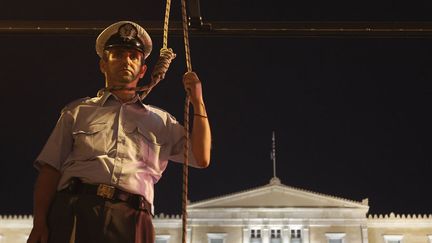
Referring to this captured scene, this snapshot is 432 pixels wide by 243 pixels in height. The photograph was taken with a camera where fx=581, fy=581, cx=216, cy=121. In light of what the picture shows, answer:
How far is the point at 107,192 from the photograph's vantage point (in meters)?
2.60

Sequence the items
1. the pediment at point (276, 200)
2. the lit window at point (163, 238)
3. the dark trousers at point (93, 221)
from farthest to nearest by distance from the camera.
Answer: the pediment at point (276, 200), the lit window at point (163, 238), the dark trousers at point (93, 221)

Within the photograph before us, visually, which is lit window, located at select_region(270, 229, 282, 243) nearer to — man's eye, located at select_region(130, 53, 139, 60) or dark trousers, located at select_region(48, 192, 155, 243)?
man's eye, located at select_region(130, 53, 139, 60)

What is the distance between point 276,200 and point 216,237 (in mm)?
4270

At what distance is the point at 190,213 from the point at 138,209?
32.4 metres

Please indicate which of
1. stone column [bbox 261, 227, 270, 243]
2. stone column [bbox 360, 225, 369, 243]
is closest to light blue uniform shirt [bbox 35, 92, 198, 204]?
stone column [bbox 261, 227, 270, 243]

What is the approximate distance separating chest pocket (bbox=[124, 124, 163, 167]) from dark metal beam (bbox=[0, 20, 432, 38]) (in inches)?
51.3

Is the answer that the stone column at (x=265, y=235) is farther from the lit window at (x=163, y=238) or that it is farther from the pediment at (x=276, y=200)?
the lit window at (x=163, y=238)

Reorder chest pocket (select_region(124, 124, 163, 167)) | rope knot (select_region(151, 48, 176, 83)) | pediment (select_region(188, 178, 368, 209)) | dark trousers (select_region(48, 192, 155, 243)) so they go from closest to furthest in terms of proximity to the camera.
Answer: dark trousers (select_region(48, 192, 155, 243))
chest pocket (select_region(124, 124, 163, 167))
rope knot (select_region(151, 48, 176, 83))
pediment (select_region(188, 178, 368, 209))

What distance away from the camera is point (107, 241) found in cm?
254

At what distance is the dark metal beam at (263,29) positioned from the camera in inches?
157

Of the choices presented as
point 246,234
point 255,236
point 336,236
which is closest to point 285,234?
point 255,236

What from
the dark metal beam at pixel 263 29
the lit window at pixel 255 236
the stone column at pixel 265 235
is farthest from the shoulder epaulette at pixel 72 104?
the lit window at pixel 255 236

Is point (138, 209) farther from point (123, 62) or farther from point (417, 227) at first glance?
point (417, 227)

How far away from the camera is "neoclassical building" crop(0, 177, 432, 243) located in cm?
3438
